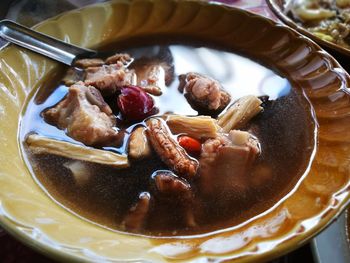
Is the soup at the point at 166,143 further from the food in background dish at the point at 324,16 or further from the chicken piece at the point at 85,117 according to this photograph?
the food in background dish at the point at 324,16

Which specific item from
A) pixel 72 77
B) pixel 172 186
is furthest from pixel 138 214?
pixel 72 77

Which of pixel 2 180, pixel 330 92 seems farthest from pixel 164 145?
pixel 330 92

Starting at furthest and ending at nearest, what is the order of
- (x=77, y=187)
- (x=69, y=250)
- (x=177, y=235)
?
(x=77, y=187) < (x=177, y=235) < (x=69, y=250)

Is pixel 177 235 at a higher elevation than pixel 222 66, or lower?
lower

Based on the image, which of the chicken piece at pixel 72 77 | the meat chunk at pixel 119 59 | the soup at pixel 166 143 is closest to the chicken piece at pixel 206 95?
the soup at pixel 166 143

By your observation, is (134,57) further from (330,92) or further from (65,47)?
(330,92)

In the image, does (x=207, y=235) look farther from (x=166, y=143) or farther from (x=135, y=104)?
(x=135, y=104)

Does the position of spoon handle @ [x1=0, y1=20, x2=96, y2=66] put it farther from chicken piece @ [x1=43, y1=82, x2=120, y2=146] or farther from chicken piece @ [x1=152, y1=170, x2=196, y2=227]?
chicken piece @ [x1=152, y1=170, x2=196, y2=227]
